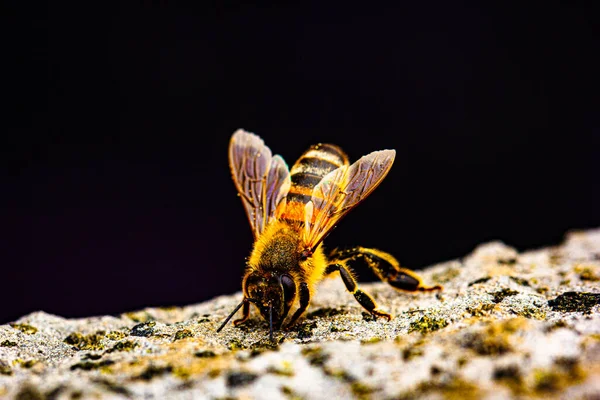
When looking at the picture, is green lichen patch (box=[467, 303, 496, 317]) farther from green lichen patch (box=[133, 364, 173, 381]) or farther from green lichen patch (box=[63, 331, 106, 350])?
green lichen patch (box=[63, 331, 106, 350])

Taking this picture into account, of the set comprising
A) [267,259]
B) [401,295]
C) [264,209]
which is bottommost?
[401,295]

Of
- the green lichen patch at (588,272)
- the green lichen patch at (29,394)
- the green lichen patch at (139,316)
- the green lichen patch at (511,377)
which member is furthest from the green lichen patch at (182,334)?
the green lichen patch at (588,272)

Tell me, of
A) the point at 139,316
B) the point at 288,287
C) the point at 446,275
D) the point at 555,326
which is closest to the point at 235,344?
the point at 288,287

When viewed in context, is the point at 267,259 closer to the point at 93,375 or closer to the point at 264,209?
the point at 264,209

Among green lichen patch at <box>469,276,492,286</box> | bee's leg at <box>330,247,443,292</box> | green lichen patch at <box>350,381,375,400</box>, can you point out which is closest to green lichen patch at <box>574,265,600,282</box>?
green lichen patch at <box>469,276,492,286</box>

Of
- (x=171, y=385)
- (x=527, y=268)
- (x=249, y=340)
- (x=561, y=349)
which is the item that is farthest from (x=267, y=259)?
(x=527, y=268)

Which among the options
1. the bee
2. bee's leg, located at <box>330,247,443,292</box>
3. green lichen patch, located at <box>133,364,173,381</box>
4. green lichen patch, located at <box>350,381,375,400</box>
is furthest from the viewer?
bee's leg, located at <box>330,247,443,292</box>

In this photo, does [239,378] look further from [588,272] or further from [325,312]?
[588,272]
